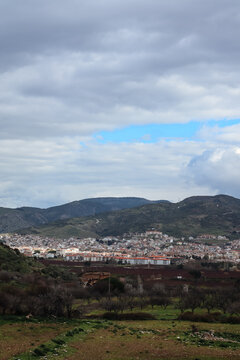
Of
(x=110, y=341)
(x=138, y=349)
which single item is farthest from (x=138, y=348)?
(x=110, y=341)

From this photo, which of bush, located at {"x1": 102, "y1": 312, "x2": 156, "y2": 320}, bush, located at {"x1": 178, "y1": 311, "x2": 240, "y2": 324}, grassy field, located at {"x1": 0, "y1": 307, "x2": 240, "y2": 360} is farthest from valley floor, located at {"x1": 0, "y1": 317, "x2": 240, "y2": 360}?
bush, located at {"x1": 102, "y1": 312, "x2": 156, "y2": 320}

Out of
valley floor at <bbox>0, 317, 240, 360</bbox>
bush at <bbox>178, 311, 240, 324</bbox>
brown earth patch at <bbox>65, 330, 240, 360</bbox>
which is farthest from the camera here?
bush at <bbox>178, 311, 240, 324</bbox>

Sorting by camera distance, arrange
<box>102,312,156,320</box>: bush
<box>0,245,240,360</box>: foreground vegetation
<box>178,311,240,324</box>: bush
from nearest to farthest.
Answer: <box>0,245,240,360</box>: foreground vegetation → <box>178,311,240,324</box>: bush → <box>102,312,156,320</box>: bush

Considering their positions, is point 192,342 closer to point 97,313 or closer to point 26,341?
point 26,341

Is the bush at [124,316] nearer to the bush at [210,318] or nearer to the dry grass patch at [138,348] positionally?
the bush at [210,318]

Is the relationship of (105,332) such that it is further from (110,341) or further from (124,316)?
(124,316)

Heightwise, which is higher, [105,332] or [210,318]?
[105,332]

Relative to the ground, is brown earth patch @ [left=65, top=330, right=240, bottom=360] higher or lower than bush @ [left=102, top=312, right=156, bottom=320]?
higher

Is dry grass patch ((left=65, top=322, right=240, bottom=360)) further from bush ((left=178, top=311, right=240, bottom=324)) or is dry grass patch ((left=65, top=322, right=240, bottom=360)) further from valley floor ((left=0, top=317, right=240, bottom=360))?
bush ((left=178, top=311, right=240, bottom=324))

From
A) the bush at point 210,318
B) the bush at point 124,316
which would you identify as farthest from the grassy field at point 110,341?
the bush at point 124,316
